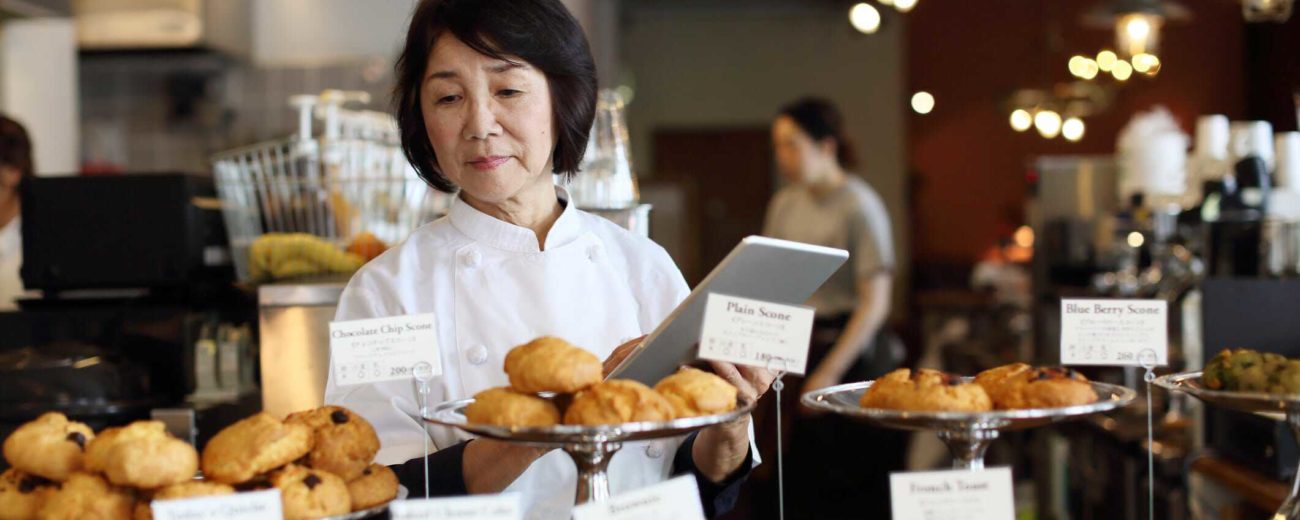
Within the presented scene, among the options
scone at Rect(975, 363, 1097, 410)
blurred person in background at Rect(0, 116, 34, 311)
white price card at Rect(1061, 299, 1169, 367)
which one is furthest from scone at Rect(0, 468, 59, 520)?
blurred person in background at Rect(0, 116, 34, 311)

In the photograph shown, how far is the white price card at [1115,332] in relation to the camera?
148 centimetres

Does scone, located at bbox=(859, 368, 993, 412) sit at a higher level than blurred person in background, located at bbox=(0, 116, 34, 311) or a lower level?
lower

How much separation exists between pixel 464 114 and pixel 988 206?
1008 centimetres

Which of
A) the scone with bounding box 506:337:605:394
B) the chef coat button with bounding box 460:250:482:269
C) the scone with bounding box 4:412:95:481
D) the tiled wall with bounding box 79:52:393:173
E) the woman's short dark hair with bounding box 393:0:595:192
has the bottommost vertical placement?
the scone with bounding box 4:412:95:481

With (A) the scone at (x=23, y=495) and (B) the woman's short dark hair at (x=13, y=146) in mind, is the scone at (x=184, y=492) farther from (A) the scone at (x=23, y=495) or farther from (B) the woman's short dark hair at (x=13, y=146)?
(B) the woman's short dark hair at (x=13, y=146)

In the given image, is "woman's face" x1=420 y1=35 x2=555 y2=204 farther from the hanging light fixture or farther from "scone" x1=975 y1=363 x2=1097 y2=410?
the hanging light fixture

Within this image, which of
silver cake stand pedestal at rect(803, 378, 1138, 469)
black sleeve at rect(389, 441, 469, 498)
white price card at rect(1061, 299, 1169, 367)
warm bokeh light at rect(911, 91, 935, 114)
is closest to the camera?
silver cake stand pedestal at rect(803, 378, 1138, 469)

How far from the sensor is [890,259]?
4293mm

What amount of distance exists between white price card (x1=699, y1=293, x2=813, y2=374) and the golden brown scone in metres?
0.08

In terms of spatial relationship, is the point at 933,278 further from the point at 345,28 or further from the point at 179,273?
the point at 179,273

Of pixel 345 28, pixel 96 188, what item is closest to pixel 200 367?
pixel 96 188

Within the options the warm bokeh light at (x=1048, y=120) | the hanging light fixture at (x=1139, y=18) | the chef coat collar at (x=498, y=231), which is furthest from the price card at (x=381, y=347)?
the warm bokeh light at (x=1048, y=120)

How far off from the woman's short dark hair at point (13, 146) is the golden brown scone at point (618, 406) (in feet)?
8.89

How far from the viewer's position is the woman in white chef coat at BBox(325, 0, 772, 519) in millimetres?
1671
